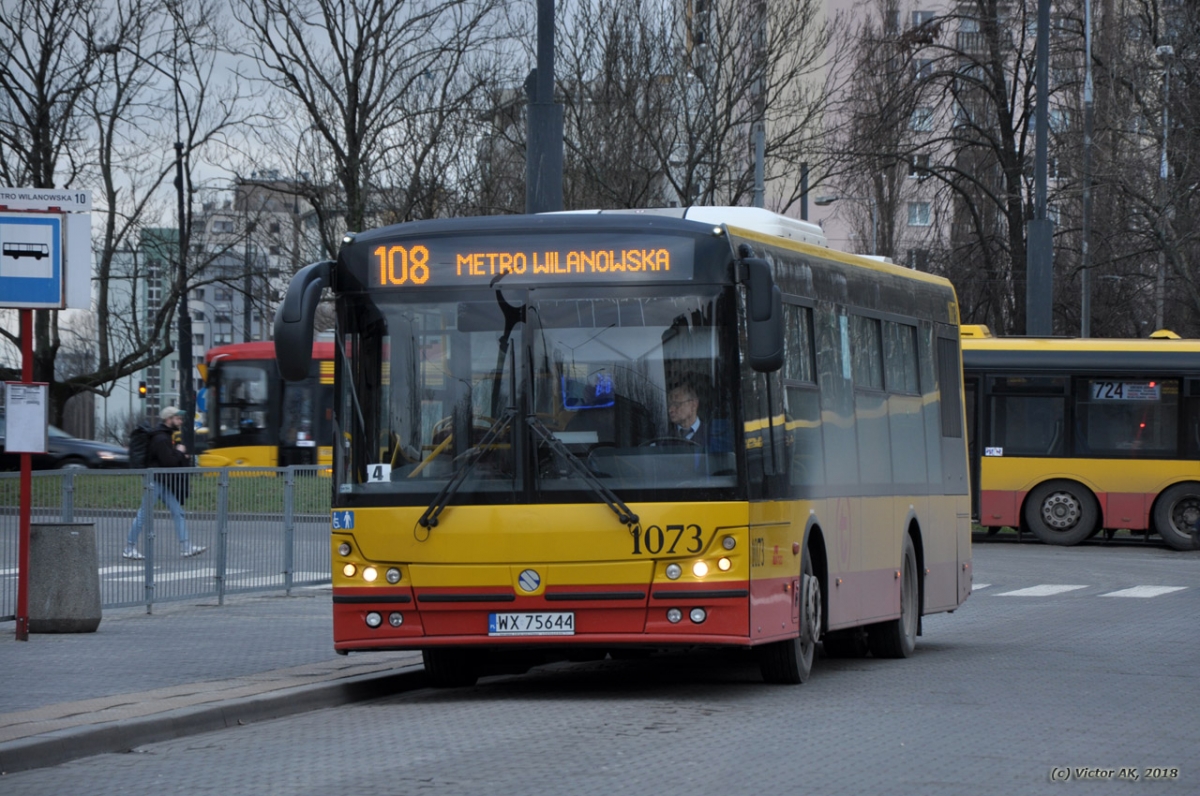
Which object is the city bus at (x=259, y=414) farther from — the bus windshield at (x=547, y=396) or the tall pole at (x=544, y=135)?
the bus windshield at (x=547, y=396)

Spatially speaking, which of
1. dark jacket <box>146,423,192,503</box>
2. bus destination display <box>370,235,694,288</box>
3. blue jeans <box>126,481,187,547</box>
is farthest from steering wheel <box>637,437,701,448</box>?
dark jacket <box>146,423,192,503</box>

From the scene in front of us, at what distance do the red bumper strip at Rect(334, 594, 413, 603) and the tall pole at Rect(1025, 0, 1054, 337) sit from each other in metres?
21.4

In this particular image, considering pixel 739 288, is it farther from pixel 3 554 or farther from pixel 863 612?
pixel 3 554

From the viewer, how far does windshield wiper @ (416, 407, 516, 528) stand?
1105 centimetres

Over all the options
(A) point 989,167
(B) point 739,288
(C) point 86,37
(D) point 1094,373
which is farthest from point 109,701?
(A) point 989,167

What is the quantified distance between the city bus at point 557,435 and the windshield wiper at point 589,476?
11 millimetres

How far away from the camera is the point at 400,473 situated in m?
11.2

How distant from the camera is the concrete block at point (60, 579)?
1442cm

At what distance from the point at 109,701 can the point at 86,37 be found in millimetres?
29500

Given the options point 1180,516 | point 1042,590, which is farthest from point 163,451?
point 1180,516

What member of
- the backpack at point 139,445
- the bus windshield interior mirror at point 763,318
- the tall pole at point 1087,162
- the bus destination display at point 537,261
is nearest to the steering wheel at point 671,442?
the bus windshield interior mirror at point 763,318

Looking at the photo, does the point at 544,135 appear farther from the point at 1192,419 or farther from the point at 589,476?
the point at 1192,419

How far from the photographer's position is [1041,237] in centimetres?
3117

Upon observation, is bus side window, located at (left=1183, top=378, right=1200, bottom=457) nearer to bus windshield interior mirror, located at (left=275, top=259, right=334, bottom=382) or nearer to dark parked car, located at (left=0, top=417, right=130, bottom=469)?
bus windshield interior mirror, located at (left=275, top=259, right=334, bottom=382)
